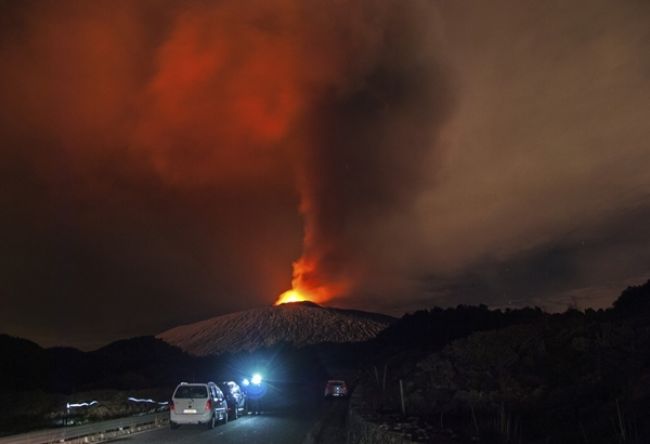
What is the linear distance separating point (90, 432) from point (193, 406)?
4.04 m

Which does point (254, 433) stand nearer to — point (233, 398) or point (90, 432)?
point (90, 432)

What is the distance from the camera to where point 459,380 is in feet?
94.5

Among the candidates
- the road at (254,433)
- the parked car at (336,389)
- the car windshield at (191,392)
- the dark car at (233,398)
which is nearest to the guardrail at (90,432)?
the road at (254,433)

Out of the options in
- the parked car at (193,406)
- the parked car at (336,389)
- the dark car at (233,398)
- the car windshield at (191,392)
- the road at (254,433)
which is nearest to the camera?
the road at (254,433)

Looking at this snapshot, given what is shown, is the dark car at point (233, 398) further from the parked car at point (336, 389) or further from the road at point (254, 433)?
the parked car at point (336, 389)

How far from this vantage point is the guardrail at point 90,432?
1703 cm

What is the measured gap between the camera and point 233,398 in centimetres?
2819

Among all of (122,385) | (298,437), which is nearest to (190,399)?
(298,437)

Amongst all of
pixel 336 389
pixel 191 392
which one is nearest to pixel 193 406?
pixel 191 392

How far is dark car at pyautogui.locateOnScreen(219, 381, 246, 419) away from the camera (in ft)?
89.8

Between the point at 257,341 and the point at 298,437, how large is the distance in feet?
535

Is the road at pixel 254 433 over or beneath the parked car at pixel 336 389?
beneath

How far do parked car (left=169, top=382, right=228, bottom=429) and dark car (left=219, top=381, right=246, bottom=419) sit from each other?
3553 millimetres

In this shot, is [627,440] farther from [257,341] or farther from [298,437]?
[257,341]
